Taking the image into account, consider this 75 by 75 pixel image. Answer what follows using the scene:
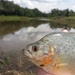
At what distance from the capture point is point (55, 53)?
1648 mm

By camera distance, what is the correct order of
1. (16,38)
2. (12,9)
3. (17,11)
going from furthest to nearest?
(17,11)
(12,9)
(16,38)

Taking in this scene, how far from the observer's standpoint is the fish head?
1.67 m

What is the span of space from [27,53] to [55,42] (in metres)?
0.28

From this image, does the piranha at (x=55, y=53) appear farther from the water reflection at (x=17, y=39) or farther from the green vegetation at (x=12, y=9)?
the green vegetation at (x=12, y=9)

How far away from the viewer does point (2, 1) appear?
69.2m

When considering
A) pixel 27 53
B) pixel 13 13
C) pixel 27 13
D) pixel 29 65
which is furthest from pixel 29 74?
pixel 27 13

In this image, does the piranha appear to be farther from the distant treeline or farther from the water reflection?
the distant treeline

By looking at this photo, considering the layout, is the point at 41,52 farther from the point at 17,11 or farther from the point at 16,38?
the point at 17,11

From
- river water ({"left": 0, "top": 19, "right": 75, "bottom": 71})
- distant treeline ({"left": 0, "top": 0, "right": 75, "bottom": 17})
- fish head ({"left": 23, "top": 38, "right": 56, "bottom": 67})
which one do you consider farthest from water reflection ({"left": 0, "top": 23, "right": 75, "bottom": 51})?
distant treeline ({"left": 0, "top": 0, "right": 75, "bottom": 17})

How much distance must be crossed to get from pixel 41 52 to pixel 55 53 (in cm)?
14

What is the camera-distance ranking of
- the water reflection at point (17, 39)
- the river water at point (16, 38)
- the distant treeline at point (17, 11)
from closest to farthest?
the river water at point (16, 38), the water reflection at point (17, 39), the distant treeline at point (17, 11)

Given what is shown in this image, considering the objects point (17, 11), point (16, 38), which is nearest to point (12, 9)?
point (17, 11)

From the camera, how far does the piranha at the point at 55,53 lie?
1.61 meters

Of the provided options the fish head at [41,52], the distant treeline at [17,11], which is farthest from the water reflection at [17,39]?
the distant treeline at [17,11]
